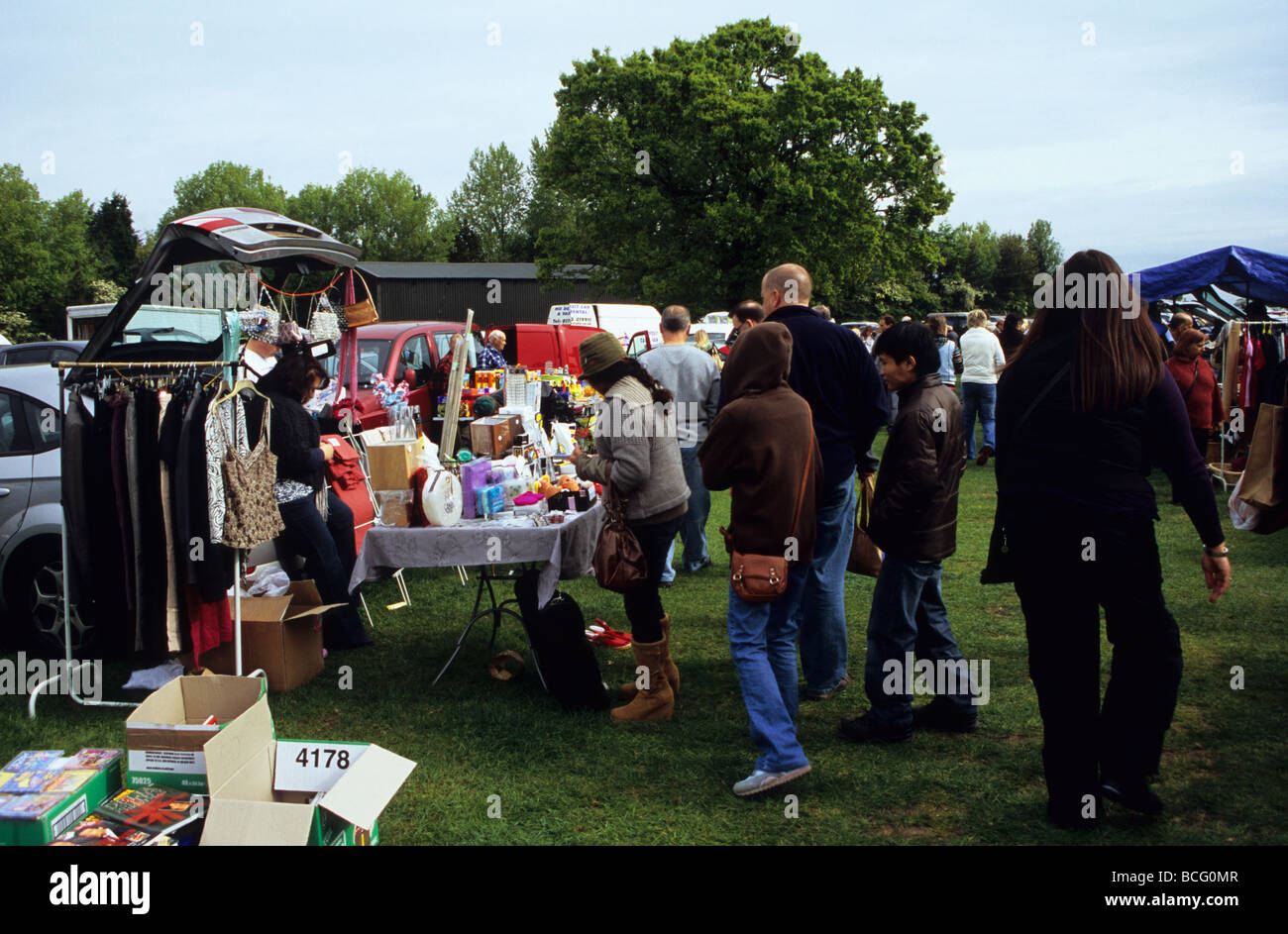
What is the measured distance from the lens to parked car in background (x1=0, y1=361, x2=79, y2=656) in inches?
212

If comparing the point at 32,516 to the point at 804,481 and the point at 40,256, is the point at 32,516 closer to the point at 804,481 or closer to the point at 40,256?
the point at 804,481

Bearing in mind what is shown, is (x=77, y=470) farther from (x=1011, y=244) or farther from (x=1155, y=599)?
(x=1011, y=244)

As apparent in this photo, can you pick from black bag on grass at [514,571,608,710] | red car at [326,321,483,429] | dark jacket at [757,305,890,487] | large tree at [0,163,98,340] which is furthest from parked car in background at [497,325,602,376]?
large tree at [0,163,98,340]

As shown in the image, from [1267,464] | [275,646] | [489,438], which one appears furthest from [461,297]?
[1267,464]

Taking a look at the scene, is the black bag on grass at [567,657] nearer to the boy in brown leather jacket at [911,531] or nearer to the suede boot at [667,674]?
the suede boot at [667,674]

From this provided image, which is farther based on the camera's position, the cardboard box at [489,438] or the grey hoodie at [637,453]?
the cardboard box at [489,438]

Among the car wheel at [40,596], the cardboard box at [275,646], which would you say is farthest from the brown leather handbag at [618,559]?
the car wheel at [40,596]

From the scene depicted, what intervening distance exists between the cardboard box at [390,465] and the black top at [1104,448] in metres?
3.69

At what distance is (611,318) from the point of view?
1867 cm

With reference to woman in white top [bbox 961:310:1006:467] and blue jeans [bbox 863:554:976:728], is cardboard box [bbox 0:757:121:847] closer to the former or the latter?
blue jeans [bbox 863:554:976:728]

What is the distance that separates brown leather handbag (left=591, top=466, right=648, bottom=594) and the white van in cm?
1251

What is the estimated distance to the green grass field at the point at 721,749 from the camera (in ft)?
11.4

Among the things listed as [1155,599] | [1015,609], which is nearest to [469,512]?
[1155,599]

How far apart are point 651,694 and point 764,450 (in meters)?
1.62
